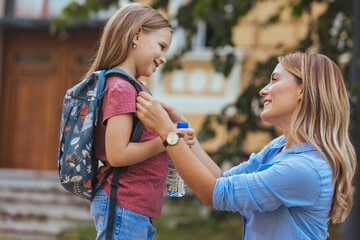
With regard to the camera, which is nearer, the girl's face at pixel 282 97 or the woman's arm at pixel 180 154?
the woman's arm at pixel 180 154

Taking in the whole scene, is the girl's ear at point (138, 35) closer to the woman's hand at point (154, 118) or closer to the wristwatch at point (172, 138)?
the woman's hand at point (154, 118)

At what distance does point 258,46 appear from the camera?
31.1ft

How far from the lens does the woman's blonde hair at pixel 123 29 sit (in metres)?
2.19

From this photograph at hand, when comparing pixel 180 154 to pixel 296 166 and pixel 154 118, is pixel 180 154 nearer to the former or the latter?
pixel 154 118

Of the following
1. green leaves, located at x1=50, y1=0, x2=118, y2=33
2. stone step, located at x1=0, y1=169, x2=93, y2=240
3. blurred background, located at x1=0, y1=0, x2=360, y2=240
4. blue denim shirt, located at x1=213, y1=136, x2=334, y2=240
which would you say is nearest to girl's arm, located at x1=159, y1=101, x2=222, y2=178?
blue denim shirt, located at x1=213, y1=136, x2=334, y2=240

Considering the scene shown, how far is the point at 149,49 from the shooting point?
2.22 meters

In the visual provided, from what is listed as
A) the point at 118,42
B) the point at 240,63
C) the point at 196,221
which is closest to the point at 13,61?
the point at 240,63

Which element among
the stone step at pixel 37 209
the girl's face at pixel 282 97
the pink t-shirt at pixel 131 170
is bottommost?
the stone step at pixel 37 209

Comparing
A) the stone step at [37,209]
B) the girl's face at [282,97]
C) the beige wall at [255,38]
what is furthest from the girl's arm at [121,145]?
the beige wall at [255,38]

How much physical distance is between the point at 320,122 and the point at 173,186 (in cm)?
75

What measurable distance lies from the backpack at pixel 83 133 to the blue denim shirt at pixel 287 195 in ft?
1.60

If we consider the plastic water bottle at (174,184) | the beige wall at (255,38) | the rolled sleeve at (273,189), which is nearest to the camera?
the rolled sleeve at (273,189)

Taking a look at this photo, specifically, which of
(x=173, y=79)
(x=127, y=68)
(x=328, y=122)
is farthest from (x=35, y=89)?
A: (x=328, y=122)

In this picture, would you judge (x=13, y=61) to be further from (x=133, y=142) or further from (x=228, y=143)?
(x=133, y=142)
